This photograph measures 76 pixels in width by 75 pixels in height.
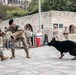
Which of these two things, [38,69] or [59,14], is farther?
[59,14]

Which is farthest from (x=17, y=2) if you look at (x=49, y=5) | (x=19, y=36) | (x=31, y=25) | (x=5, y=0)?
(x=19, y=36)

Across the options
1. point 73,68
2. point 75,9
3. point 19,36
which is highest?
point 75,9

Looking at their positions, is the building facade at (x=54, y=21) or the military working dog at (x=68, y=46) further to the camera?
the building facade at (x=54, y=21)

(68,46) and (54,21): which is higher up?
(54,21)

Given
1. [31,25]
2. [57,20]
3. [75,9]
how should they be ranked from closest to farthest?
[57,20] → [31,25] → [75,9]

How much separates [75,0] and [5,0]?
61822 millimetres

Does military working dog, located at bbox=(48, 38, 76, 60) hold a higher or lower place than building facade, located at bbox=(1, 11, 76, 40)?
lower

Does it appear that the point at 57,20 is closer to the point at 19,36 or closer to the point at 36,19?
the point at 36,19

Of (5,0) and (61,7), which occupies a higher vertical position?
(5,0)

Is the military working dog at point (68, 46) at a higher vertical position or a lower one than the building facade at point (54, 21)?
A: lower

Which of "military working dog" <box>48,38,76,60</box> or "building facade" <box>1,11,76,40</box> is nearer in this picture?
"military working dog" <box>48,38,76,60</box>

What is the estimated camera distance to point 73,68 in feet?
25.7

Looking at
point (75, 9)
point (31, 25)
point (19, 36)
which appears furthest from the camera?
point (75, 9)

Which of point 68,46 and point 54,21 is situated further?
point 54,21
